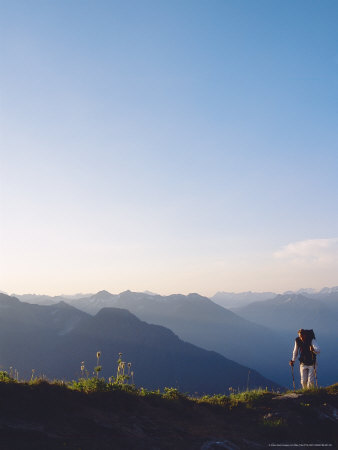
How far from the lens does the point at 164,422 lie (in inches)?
383

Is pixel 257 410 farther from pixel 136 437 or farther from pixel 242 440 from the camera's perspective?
pixel 136 437

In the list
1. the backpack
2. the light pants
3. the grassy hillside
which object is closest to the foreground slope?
the grassy hillside

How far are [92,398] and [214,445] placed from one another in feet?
11.8

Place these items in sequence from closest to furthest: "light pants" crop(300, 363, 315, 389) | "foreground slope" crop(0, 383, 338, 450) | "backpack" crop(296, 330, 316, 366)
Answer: "foreground slope" crop(0, 383, 338, 450), "light pants" crop(300, 363, 315, 389), "backpack" crop(296, 330, 316, 366)

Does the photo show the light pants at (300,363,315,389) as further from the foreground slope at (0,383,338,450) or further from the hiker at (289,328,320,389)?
the foreground slope at (0,383,338,450)

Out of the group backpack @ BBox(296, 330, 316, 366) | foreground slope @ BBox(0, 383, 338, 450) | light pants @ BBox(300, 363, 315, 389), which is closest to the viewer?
foreground slope @ BBox(0, 383, 338, 450)

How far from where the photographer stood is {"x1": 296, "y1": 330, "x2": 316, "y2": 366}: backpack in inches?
649

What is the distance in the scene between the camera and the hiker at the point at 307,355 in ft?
53.5

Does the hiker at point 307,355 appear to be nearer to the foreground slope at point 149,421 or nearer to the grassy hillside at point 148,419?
the grassy hillside at point 148,419

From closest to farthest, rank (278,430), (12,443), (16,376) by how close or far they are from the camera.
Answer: (12,443) → (278,430) → (16,376)

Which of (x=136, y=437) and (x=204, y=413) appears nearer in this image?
(x=136, y=437)

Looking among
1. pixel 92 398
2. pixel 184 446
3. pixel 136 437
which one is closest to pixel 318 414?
pixel 184 446

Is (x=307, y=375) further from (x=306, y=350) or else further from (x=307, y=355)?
(x=306, y=350)

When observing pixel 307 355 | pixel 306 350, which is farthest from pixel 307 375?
pixel 306 350
